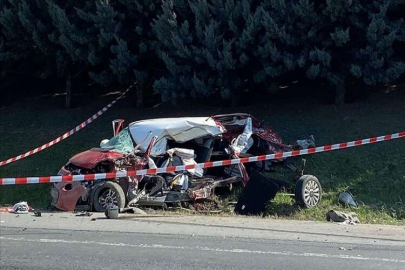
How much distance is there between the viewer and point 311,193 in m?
12.5

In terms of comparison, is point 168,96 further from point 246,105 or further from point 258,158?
point 258,158

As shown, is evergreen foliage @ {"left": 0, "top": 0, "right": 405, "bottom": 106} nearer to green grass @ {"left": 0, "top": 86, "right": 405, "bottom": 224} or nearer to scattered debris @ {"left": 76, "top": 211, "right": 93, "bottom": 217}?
green grass @ {"left": 0, "top": 86, "right": 405, "bottom": 224}

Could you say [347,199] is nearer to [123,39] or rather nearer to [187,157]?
[187,157]

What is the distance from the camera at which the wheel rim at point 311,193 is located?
489 inches

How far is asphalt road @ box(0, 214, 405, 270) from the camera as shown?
312 inches

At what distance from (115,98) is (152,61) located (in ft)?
9.49

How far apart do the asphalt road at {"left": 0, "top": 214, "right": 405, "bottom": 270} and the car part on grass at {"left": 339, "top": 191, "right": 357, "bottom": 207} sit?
1617mm

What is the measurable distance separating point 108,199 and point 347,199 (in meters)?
4.66

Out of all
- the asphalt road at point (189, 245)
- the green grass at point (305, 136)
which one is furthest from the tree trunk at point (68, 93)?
the asphalt road at point (189, 245)

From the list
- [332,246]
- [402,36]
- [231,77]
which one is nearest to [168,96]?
[231,77]

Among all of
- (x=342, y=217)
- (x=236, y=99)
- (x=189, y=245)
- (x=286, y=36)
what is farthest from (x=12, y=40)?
(x=189, y=245)

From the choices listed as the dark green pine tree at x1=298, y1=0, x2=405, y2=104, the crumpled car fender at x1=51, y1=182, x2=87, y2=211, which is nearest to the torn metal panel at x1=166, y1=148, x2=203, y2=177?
the crumpled car fender at x1=51, y1=182, x2=87, y2=211

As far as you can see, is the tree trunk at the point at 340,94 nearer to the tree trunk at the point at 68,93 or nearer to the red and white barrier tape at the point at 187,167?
the red and white barrier tape at the point at 187,167

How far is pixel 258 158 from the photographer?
1357 cm
